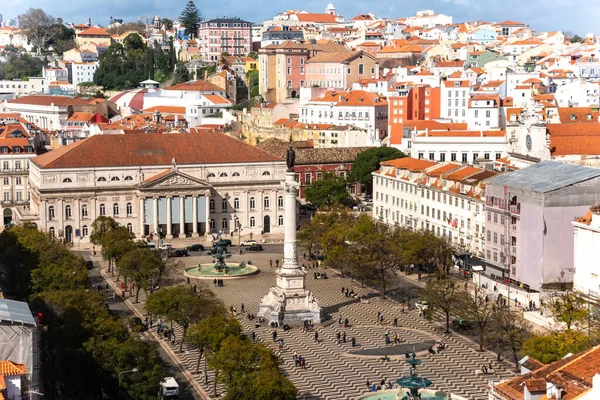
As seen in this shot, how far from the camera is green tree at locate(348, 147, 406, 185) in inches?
4574

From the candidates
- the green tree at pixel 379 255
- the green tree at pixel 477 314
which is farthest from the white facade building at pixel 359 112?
the green tree at pixel 477 314

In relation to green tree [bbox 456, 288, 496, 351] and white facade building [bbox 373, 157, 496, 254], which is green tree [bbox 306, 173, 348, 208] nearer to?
white facade building [bbox 373, 157, 496, 254]

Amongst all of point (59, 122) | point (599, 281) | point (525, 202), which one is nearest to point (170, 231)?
point (525, 202)

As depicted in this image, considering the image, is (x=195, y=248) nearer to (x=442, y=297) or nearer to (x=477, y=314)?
(x=442, y=297)

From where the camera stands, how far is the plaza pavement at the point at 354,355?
5556 centimetres

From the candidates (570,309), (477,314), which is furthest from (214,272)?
(570,309)

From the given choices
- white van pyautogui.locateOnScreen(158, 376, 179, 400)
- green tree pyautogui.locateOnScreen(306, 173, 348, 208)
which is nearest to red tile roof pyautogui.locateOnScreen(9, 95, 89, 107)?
green tree pyautogui.locateOnScreen(306, 173, 348, 208)

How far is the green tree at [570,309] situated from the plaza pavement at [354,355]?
3802 mm

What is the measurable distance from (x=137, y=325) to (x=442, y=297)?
1709cm

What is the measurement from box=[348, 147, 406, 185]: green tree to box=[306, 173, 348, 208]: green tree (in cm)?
418

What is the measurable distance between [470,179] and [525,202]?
1608 cm

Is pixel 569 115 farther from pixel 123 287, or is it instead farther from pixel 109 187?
pixel 123 287

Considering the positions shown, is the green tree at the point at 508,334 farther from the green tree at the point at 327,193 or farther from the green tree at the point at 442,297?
the green tree at the point at 327,193

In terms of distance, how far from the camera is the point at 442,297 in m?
65.0
